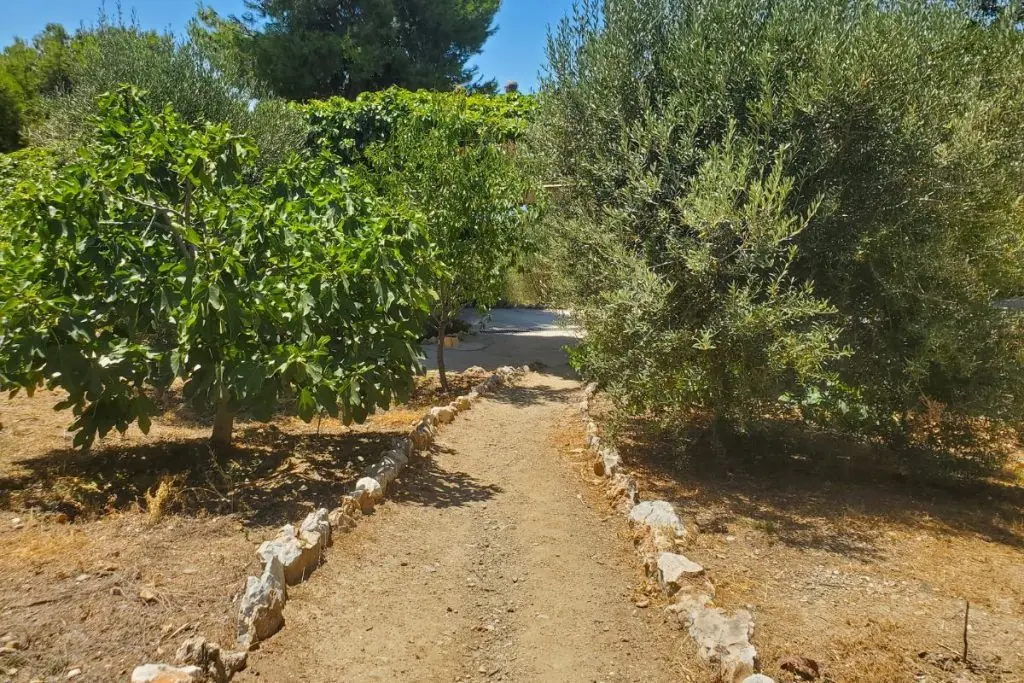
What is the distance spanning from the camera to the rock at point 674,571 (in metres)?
5.11

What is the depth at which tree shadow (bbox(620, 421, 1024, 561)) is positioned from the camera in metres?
6.88

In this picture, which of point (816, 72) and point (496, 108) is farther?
point (496, 108)

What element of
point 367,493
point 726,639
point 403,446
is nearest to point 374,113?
point 403,446

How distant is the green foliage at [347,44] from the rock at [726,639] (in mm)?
25034

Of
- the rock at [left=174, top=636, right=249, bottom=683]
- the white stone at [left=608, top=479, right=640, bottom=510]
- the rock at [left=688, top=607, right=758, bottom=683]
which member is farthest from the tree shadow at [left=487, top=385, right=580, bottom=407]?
the rock at [left=174, top=636, right=249, bottom=683]

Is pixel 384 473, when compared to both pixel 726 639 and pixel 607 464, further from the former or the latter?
pixel 726 639

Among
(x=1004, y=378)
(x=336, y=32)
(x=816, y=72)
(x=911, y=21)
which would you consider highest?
(x=336, y=32)

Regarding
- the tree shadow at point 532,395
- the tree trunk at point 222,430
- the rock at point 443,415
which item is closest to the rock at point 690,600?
the tree trunk at point 222,430

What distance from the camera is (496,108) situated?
1753cm

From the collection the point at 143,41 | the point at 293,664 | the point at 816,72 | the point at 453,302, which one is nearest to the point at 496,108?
the point at 453,302

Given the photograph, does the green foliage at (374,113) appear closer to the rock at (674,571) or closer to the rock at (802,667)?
the rock at (674,571)

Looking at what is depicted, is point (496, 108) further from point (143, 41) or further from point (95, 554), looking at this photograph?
point (95, 554)

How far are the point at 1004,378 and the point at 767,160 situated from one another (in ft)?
10.7

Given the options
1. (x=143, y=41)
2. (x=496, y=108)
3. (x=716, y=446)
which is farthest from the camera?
(x=496, y=108)
